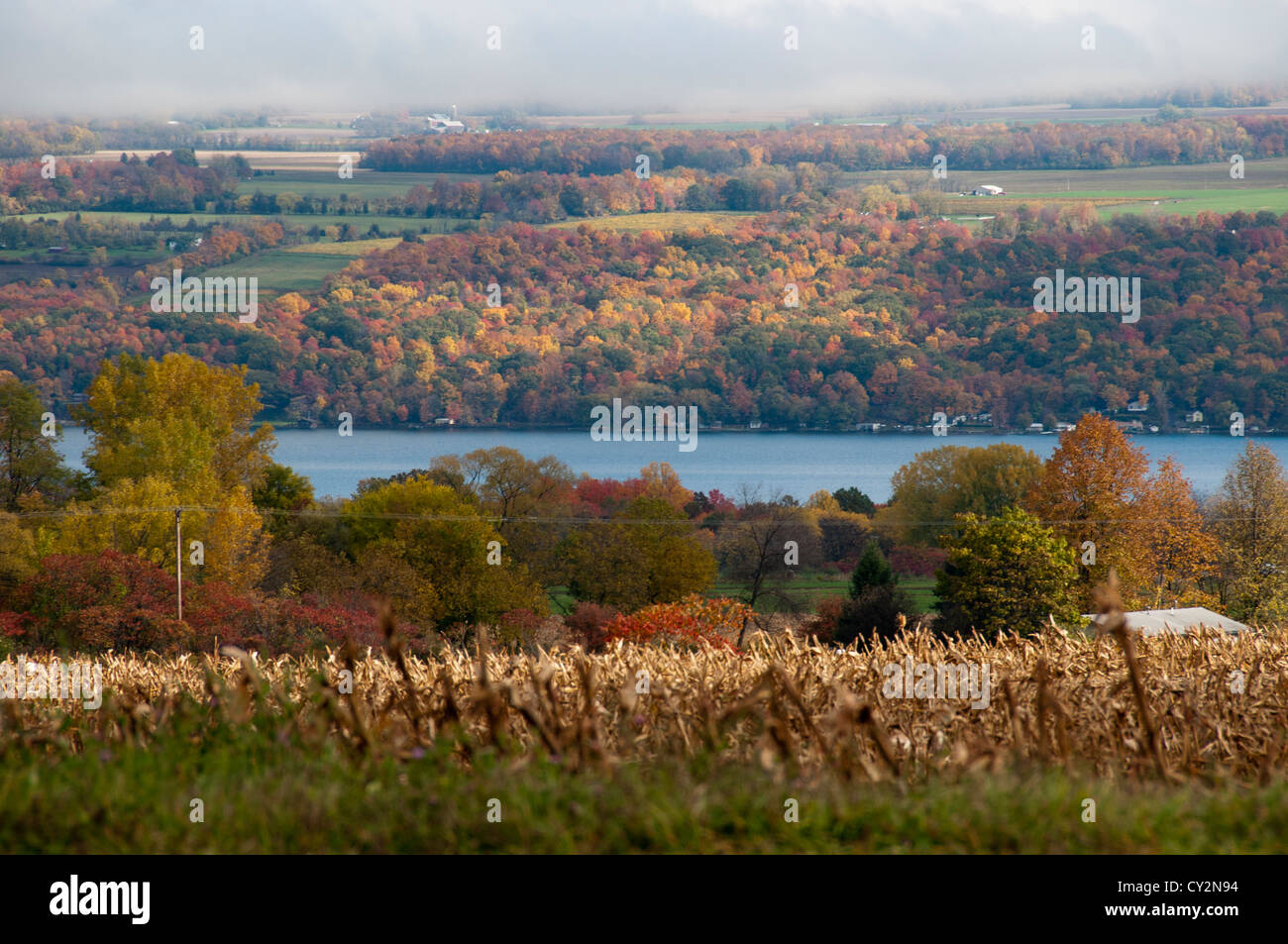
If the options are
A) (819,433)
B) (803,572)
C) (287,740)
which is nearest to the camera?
(287,740)

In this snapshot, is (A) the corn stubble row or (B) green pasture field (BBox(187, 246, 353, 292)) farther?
(B) green pasture field (BBox(187, 246, 353, 292))

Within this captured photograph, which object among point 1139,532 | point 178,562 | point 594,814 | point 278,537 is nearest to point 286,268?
point 278,537

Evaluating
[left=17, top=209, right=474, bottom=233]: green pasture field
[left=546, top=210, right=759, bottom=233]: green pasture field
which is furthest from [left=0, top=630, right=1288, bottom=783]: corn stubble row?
→ [left=17, top=209, right=474, bottom=233]: green pasture field

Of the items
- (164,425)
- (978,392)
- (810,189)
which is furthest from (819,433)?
(164,425)

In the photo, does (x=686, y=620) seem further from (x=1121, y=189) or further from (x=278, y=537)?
(x=1121, y=189)

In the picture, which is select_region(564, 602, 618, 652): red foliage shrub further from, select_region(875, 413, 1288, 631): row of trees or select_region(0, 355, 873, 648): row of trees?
select_region(875, 413, 1288, 631): row of trees
